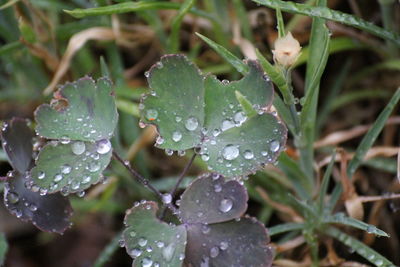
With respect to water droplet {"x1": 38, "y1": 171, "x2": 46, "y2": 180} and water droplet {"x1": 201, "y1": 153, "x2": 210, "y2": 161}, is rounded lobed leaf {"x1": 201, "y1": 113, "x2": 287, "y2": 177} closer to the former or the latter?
water droplet {"x1": 201, "y1": 153, "x2": 210, "y2": 161}

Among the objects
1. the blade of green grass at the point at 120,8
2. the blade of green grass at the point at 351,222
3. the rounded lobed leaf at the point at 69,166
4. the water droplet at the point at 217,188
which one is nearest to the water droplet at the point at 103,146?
the rounded lobed leaf at the point at 69,166

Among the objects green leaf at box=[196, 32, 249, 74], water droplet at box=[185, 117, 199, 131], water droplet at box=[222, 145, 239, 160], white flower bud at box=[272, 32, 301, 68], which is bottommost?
water droplet at box=[222, 145, 239, 160]

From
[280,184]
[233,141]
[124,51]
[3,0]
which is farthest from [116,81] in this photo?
[233,141]

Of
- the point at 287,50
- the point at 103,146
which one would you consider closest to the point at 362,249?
the point at 287,50

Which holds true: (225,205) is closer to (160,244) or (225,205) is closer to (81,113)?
(160,244)

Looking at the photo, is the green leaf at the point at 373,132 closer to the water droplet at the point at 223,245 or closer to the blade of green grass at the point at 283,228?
the blade of green grass at the point at 283,228

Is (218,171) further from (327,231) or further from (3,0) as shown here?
(3,0)

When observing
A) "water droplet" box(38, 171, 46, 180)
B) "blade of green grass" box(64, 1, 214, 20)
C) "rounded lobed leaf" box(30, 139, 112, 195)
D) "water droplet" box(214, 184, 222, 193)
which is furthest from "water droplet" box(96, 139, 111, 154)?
"blade of green grass" box(64, 1, 214, 20)
